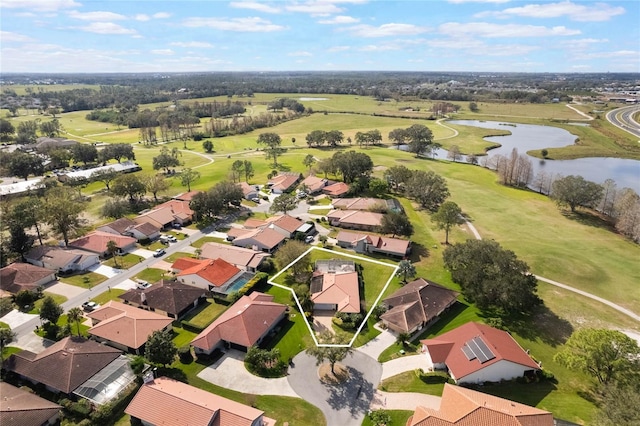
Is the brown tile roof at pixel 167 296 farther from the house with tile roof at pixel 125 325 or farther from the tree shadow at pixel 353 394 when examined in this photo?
the tree shadow at pixel 353 394

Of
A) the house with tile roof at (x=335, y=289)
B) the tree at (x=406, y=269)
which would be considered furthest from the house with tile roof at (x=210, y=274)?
the tree at (x=406, y=269)

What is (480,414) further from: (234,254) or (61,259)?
(61,259)

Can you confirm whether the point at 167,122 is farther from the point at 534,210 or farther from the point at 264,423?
the point at 264,423

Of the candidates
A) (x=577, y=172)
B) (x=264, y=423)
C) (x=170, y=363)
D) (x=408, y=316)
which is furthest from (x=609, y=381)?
(x=577, y=172)

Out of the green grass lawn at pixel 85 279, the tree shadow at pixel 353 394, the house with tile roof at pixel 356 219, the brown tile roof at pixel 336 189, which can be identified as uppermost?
the brown tile roof at pixel 336 189

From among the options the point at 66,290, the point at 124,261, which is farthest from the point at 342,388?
the point at 124,261

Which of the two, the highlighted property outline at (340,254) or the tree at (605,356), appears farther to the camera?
the highlighted property outline at (340,254)
